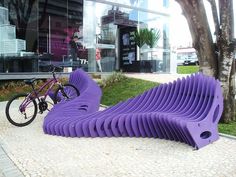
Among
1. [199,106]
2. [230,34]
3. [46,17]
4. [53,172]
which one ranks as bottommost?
[53,172]

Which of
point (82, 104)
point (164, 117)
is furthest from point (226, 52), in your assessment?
point (82, 104)

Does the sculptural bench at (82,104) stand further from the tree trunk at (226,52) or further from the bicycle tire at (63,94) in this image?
the tree trunk at (226,52)

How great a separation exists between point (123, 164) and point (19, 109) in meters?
3.71

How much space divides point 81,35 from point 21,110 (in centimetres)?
1106

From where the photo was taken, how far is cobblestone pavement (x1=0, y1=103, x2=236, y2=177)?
4.96m

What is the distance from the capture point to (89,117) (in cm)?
727

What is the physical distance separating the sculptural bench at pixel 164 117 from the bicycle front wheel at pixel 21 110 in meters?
0.83

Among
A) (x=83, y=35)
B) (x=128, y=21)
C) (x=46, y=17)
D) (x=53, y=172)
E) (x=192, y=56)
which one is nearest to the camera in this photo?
(x=53, y=172)

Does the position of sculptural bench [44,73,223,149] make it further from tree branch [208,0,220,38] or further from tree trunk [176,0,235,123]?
tree branch [208,0,220,38]

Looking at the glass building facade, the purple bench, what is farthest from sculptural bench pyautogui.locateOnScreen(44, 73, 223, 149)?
the glass building facade

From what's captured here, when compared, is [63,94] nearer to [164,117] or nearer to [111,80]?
[164,117]

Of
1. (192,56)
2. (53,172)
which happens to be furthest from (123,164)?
(192,56)

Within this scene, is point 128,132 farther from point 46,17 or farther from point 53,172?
point 46,17

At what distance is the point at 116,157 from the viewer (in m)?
5.67
